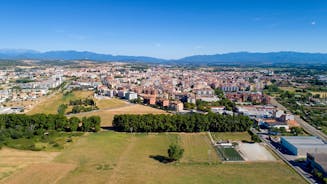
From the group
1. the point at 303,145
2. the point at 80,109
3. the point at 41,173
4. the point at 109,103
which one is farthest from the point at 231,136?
the point at 109,103

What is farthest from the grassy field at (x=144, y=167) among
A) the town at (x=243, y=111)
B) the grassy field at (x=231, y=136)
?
the grassy field at (x=231, y=136)

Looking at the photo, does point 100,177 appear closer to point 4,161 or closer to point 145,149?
point 145,149

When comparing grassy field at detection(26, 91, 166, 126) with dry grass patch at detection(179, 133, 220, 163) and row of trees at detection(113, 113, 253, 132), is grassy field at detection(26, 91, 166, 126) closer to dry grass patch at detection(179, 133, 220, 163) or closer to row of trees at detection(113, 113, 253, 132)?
row of trees at detection(113, 113, 253, 132)

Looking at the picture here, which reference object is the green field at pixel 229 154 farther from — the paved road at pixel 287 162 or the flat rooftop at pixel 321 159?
the flat rooftop at pixel 321 159

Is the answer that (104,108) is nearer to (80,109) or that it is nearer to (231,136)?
(80,109)

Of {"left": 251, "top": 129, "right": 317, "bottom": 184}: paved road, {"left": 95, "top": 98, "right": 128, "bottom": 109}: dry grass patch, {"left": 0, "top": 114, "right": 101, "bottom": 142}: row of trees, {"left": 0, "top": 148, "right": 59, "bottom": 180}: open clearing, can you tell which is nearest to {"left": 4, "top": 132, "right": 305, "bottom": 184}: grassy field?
{"left": 251, "top": 129, "right": 317, "bottom": 184}: paved road

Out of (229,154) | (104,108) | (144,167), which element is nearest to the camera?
(144,167)
